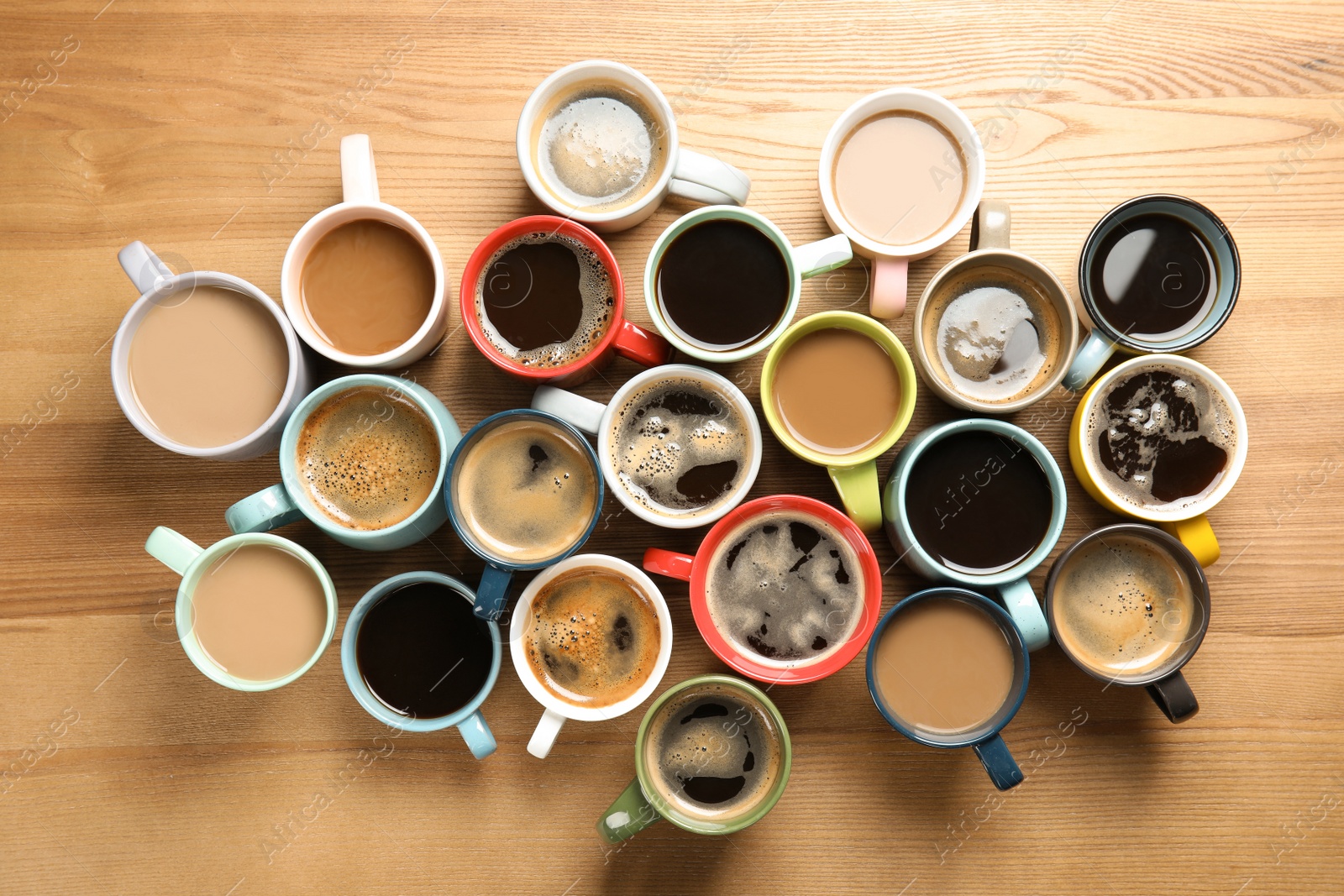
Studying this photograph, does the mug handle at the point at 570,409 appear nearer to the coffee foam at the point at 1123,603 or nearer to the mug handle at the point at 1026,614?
the mug handle at the point at 1026,614

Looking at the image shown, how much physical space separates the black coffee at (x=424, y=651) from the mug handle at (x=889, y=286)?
108cm

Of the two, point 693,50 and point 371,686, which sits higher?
point 693,50

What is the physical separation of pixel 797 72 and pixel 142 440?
172 cm

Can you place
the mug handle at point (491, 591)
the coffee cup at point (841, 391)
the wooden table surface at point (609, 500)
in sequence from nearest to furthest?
the mug handle at point (491, 591)
the coffee cup at point (841, 391)
the wooden table surface at point (609, 500)

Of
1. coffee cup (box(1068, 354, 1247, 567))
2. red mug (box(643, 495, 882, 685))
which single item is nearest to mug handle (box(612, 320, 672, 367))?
red mug (box(643, 495, 882, 685))

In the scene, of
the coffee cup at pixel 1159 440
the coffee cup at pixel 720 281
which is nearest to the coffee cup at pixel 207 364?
the coffee cup at pixel 720 281

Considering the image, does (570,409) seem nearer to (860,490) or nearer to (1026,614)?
(860,490)

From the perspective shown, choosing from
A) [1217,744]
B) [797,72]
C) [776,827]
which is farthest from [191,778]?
[1217,744]

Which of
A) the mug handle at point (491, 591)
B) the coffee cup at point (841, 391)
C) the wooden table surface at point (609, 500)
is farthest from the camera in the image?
the wooden table surface at point (609, 500)

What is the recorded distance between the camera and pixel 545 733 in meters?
1.46

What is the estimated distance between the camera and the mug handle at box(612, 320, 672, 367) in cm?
145

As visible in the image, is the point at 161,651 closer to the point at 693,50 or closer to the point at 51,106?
the point at 51,106

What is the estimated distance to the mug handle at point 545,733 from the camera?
146 centimetres

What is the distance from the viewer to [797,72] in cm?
164
